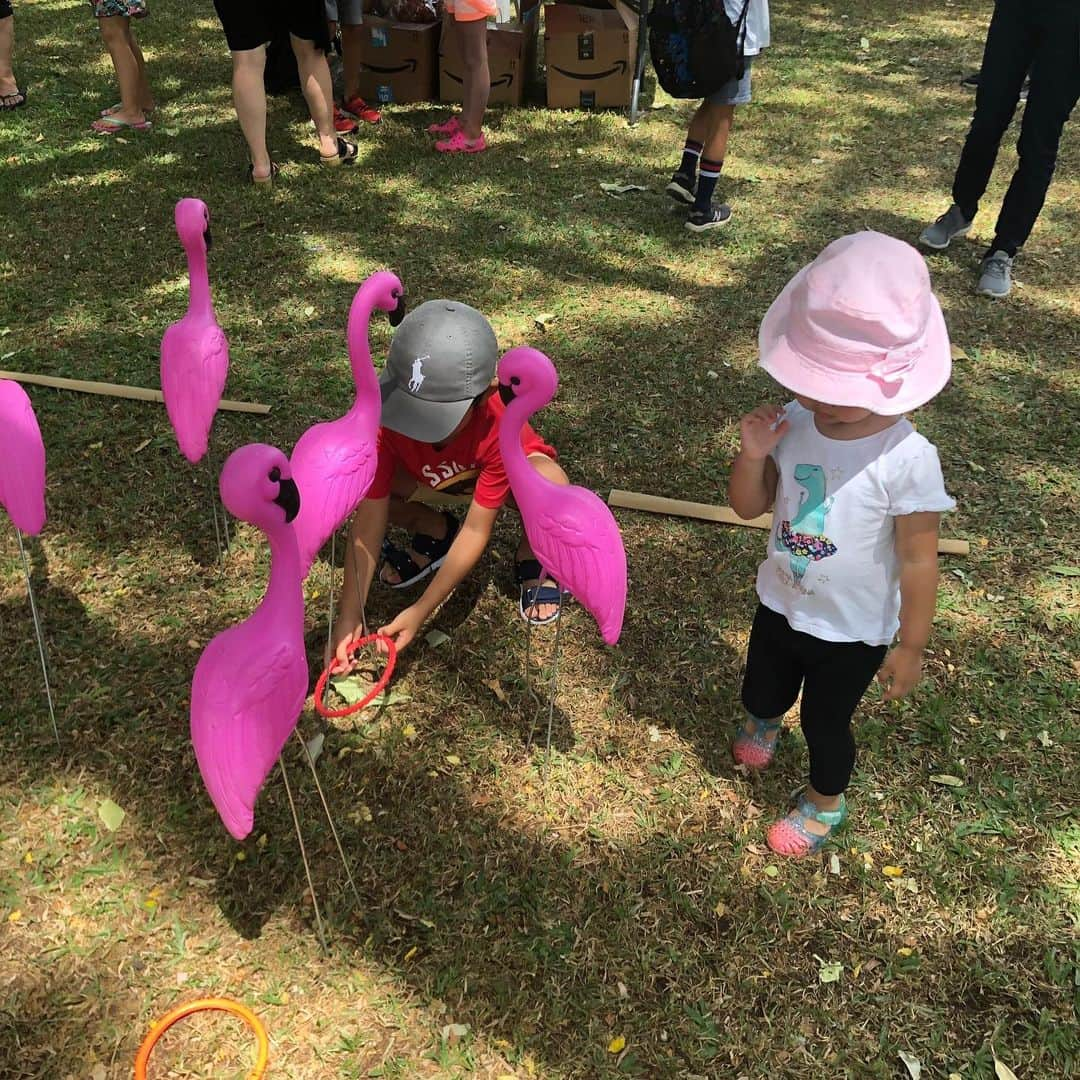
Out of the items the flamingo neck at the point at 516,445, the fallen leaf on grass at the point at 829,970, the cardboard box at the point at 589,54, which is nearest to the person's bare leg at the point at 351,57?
the cardboard box at the point at 589,54

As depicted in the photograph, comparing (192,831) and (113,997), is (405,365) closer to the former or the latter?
(192,831)

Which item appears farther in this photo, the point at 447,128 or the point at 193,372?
the point at 447,128

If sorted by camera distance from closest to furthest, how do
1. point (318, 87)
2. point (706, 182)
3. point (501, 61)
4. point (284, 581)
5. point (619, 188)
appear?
1. point (284, 581)
2. point (706, 182)
3. point (318, 87)
4. point (619, 188)
5. point (501, 61)

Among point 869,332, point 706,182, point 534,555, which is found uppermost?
point 869,332

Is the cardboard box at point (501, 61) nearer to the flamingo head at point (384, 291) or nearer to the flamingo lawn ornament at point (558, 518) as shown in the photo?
the flamingo head at point (384, 291)

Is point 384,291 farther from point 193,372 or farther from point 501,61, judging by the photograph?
point 501,61

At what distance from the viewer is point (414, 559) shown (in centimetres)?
286

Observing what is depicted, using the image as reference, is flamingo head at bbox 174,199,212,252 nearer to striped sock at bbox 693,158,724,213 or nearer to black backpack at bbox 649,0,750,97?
black backpack at bbox 649,0,750,97

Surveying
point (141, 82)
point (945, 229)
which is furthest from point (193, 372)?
point (141, 82)

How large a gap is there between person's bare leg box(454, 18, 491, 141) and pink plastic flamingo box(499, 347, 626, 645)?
162 inches

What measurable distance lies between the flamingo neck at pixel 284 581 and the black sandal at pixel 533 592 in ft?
3.58

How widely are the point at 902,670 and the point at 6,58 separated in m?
6.74

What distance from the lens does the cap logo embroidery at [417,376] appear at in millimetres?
2209

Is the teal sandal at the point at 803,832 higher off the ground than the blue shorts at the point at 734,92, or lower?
lower
